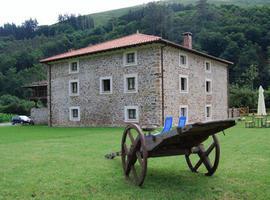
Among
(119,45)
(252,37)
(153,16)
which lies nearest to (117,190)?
(119,45)

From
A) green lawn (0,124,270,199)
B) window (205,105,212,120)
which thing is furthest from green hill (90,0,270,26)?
green lawn (0,124,270,199)

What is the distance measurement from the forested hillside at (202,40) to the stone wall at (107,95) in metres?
23.8

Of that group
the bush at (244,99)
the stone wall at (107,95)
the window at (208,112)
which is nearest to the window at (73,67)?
the stone wall at (107,95)

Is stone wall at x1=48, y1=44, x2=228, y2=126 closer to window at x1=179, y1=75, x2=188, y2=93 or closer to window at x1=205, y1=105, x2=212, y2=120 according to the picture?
window at x1=179, y1=75, x2=188, y2=93

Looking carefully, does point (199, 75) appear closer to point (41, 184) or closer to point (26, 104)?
point (41, 184)

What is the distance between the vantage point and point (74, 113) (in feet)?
89.7

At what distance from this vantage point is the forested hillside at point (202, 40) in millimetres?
55438

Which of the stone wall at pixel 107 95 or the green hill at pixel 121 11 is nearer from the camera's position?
the stone wall at pixel 107 95

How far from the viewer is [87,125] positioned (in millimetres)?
26156

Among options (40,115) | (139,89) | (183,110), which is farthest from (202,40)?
(139,89)

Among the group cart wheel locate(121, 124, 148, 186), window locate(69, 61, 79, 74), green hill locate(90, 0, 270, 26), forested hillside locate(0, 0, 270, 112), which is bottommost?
cart wheel locate(121, 124, 148, 186)

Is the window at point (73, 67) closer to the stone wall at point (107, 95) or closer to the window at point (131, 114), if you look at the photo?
the stone wall at point (107, 95)

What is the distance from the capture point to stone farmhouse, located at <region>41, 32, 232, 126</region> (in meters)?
22.3

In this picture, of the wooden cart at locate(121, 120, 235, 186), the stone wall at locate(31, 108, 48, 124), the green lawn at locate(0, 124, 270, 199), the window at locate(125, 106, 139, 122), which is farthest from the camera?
the stone wall at locate(31, 108, 48, 124)
